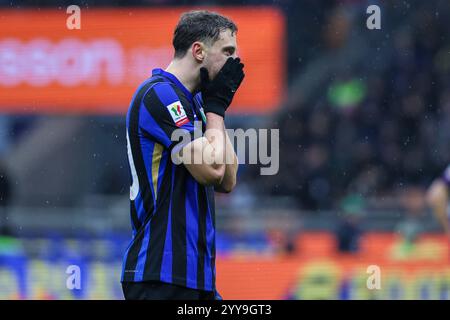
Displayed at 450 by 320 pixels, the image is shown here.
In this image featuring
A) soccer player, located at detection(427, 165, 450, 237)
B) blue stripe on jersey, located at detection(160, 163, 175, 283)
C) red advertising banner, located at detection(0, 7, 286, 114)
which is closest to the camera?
blue stripe on jersey, located at detection(160, 163, 175, 283)

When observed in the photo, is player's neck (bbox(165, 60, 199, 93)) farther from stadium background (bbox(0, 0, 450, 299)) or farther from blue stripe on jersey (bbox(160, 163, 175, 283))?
stadium background (bbox(0, 0, 450, 299))

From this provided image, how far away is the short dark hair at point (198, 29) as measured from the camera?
13.0 ft

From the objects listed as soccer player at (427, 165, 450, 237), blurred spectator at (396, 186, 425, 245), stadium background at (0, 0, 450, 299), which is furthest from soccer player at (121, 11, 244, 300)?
blurred spectator at (396, 186, 425, 245)

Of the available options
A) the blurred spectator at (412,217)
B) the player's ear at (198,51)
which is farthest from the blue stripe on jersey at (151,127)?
the blurred spectator at (412,217)

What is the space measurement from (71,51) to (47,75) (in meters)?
0.43

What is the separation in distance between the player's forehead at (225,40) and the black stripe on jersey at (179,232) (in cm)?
58

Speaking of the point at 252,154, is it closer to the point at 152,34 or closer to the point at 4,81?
the point at 152,34

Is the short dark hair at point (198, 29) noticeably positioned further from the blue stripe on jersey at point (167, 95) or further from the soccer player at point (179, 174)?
the blue stripe on jersey at point (167, 95)

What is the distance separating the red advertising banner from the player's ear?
271 inches

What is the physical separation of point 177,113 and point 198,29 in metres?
0.40

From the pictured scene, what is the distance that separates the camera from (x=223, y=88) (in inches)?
153

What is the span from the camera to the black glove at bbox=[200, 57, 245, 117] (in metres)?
3.89
